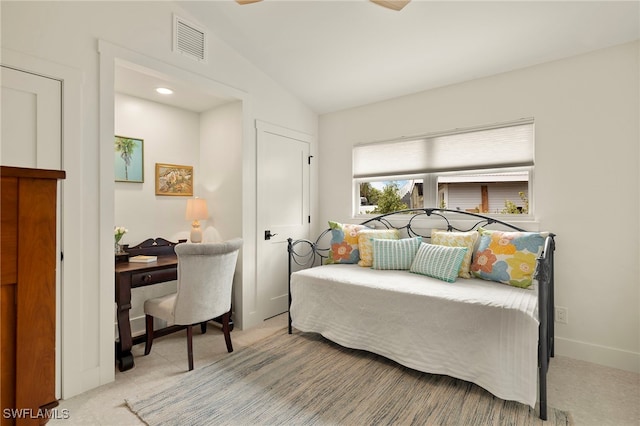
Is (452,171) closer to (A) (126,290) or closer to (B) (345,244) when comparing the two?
(B) (345,244)

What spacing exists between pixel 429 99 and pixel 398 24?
100cm

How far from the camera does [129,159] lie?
315 centimetres

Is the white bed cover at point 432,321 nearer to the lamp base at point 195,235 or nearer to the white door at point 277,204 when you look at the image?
the white door at point 277,204

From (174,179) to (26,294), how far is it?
3222mm

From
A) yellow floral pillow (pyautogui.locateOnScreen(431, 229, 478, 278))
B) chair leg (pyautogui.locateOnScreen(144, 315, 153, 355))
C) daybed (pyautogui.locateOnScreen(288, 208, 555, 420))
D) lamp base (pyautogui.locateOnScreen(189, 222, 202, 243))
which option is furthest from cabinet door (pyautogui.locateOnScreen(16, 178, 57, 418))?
lamp base (pyautogui.locateOnScreen(189, 222, 202, 243))

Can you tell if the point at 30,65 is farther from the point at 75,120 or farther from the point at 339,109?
the point at 339,109

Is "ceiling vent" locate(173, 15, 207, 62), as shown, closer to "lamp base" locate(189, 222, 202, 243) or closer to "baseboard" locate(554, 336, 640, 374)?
"lamp base" locate(189, 222, 202, 243)

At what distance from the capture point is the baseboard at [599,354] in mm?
2379

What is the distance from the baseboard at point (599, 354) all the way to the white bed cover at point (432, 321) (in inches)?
29.0

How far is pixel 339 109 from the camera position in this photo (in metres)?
3.98

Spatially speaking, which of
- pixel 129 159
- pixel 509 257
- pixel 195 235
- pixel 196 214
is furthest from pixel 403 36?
pixel 129 159

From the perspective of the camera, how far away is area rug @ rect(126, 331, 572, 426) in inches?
73.5

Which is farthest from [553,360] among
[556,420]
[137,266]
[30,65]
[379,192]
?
[30,65]

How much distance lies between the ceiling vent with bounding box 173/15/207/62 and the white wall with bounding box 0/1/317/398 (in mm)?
95
